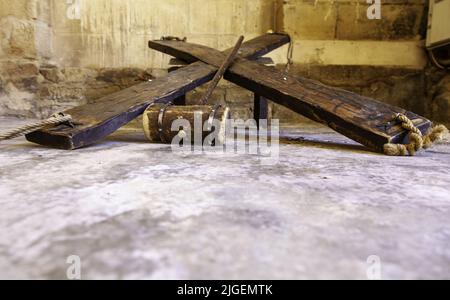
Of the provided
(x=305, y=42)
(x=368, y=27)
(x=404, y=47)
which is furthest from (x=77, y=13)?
(x=404, y=47)

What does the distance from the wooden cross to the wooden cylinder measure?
0.37 ft

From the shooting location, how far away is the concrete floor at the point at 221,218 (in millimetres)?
648

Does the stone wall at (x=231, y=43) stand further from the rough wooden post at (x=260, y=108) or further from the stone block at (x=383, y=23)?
the rough wooden post at (x=260, y=108)

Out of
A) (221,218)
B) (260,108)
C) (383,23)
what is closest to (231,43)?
(260,108)

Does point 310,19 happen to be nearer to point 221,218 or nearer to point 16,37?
point 16,37

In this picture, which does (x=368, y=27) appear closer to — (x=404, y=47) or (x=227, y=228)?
(x=404, y=47)

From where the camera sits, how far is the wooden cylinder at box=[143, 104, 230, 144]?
180 cm

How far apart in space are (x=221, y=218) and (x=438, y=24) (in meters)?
3.35

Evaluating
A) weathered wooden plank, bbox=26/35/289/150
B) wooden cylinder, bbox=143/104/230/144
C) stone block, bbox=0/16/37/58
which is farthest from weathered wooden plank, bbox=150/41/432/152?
stone block, bbox=0/16/37/58

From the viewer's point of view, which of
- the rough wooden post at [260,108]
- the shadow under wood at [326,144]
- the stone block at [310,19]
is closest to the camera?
the shadow under wood at [326,144]

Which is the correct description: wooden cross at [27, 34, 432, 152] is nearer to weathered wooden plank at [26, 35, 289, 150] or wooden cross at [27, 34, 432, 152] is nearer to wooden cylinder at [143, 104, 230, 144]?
weathered wooden plank at [26, 35, 289, 150]

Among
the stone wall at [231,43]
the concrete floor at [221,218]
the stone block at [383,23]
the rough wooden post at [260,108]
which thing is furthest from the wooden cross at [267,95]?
the stone block at [383,23]

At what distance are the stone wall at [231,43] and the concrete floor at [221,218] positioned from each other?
7.40ft
